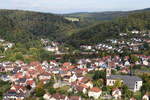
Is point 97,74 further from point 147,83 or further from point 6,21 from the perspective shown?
point 6,21

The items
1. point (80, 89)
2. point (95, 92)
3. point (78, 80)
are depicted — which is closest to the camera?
point (95, 92)

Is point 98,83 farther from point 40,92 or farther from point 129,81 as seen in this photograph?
point 40,92

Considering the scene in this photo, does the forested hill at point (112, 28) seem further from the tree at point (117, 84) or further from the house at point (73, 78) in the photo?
the tree at point (117, 84)

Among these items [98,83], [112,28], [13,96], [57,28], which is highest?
[112,28]

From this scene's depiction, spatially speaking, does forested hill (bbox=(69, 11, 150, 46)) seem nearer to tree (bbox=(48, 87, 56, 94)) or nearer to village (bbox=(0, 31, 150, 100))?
village (bbox=(0, 31, 150, 100))

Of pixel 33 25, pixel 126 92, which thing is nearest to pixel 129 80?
pixel 126 92

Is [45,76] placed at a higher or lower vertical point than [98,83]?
lower

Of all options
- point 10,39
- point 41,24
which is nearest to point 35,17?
point 41,24
